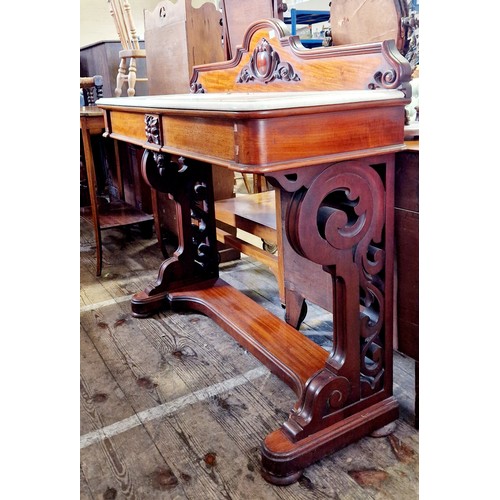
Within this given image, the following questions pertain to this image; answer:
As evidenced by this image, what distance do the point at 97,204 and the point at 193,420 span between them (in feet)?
5.27

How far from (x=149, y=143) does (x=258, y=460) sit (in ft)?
3.16

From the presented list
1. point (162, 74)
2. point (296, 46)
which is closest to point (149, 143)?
point (296, 46)

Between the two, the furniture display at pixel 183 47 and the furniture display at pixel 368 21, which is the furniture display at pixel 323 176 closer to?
the furniture display at pixel 368 21

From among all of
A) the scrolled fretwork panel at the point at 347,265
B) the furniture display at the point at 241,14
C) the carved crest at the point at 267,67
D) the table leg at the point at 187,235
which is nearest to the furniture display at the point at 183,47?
the table leg at the point at 187,235

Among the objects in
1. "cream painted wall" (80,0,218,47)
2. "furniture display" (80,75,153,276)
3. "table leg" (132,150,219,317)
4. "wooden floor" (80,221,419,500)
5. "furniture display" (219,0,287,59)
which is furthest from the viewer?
"cream painted wall" (80,0,218,47)

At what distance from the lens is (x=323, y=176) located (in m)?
1.14

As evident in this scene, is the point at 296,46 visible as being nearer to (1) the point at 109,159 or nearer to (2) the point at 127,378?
(2) the point at 127,378

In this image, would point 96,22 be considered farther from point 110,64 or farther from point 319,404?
point 319,404

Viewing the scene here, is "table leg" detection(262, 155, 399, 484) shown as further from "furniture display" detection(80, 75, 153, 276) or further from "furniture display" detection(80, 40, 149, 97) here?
"furniture display" detection(80, 40, 149, 97)

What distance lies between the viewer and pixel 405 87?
1193 millimetres

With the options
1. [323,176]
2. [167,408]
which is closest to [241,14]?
[323,176]

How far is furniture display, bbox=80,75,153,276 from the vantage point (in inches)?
97.6

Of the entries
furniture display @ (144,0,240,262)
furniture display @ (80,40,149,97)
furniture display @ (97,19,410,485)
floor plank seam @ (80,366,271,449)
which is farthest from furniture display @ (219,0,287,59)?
furniture display @ (80,40,149,97)

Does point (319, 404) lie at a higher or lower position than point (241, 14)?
lower
